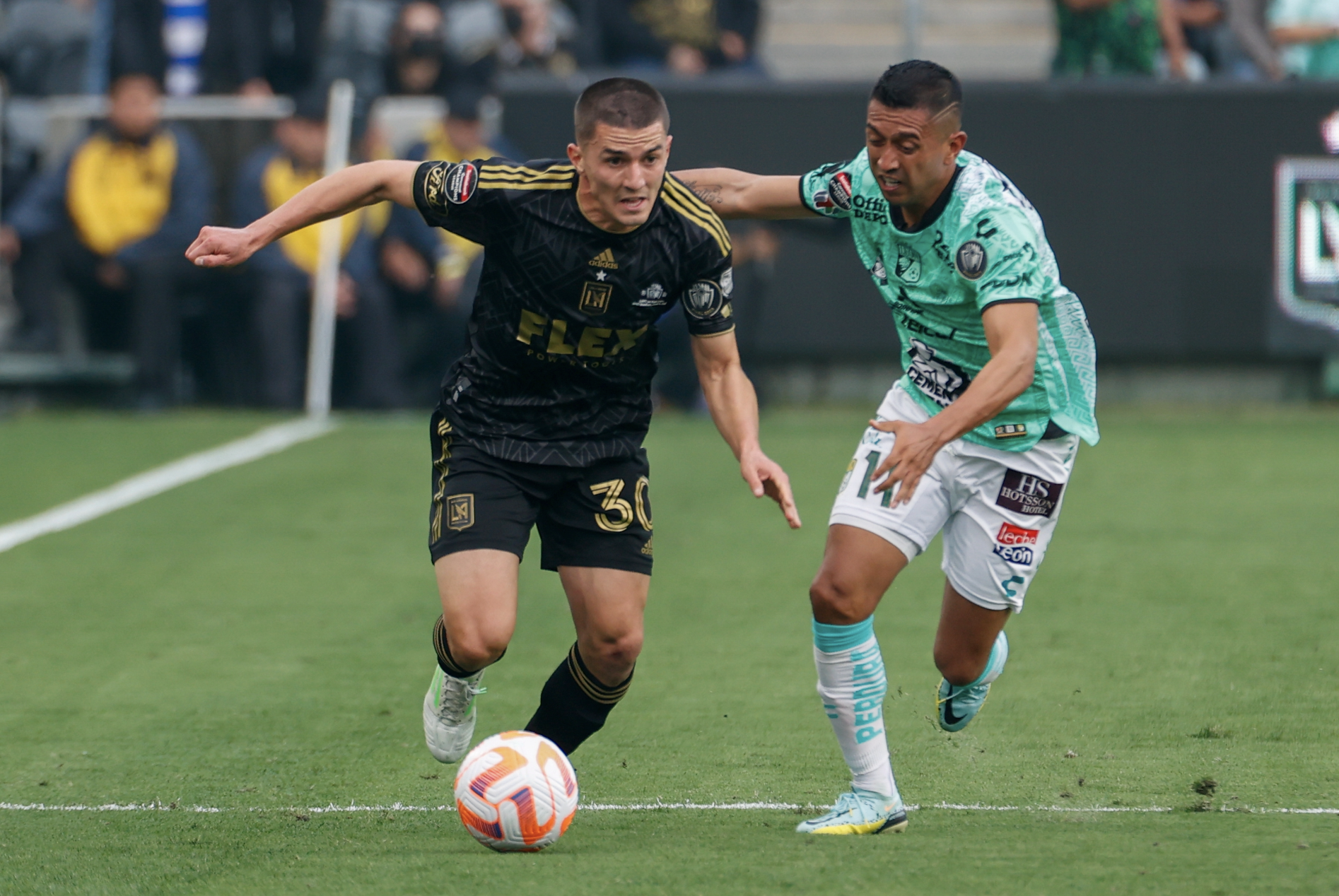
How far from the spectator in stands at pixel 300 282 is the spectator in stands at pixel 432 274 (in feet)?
0.73

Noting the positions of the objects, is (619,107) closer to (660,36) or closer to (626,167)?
(626,167)

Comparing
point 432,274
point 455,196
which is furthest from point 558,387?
point 432,274

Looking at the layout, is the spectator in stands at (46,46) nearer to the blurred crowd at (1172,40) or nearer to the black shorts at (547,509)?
the blurred crowd at (1172,40)

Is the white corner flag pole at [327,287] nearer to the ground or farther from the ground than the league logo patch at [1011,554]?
nearer to the ground

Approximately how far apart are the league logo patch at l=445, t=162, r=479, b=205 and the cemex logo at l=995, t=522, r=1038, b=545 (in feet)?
6.14

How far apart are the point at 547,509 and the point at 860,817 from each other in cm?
132

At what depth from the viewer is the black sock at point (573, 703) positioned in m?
5.58

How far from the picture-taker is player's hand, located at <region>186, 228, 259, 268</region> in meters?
5.22

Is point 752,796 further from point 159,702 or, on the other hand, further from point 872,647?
point 159,702

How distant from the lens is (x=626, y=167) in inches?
204

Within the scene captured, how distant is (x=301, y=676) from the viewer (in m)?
7.20

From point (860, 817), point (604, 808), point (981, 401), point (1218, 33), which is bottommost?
point (604, 808)

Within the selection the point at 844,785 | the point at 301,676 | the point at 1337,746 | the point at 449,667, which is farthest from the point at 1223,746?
the point at 301,676

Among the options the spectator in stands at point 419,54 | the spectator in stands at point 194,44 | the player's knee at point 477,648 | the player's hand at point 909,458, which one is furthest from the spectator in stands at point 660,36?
the player's hand at point 909,458
